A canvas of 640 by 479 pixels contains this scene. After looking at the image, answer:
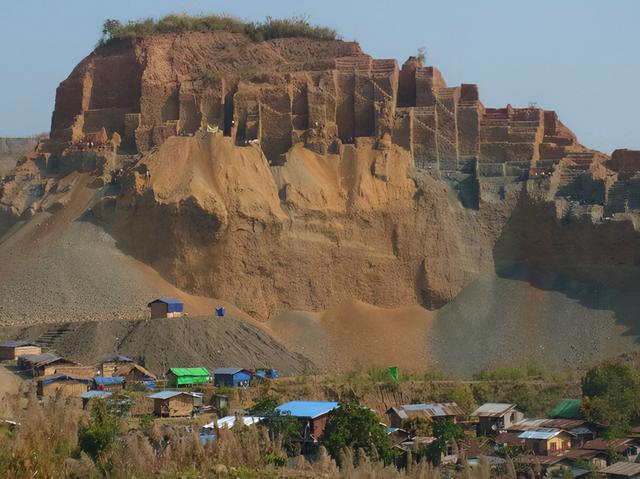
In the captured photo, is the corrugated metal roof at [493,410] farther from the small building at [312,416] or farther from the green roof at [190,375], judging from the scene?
the green roof at [190,375]

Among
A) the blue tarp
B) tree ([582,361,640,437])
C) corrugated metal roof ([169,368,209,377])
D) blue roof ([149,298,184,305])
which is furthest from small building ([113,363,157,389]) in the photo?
tree ([582,361,640,437])

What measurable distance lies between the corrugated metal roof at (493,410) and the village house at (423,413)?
675 mm

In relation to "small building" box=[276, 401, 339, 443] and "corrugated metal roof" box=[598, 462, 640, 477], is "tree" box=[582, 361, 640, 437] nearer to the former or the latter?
"corrugated metal roof" box=[598, 462, 640, 477]

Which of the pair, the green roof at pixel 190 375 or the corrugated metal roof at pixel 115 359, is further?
the corrugated metal roof at pixel 115 359

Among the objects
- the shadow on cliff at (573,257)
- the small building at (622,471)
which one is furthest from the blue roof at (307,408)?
the shadow on cliff at (573,257)

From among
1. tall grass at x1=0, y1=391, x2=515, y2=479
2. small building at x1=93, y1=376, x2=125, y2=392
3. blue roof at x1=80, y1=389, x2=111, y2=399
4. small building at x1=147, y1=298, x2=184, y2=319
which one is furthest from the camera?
small building at x1=147, y1=298, x2=184, y2=319

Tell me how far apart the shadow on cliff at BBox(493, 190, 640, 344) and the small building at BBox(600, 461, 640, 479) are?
79.5ft

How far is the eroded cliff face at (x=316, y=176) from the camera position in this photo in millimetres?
76375

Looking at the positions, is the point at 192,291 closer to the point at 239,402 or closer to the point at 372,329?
the point at 372,329

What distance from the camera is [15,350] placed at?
66875 millimetres

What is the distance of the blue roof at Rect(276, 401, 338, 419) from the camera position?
55344 mm

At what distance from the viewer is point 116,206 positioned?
7731cm

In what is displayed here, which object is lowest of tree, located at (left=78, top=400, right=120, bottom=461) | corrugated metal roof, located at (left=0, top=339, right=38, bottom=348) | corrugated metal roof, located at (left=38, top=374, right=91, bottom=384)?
tree, located at (left=78, top=400, right=120, bottom=461)

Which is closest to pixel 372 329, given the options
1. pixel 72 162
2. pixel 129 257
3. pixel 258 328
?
pixel 258 328
